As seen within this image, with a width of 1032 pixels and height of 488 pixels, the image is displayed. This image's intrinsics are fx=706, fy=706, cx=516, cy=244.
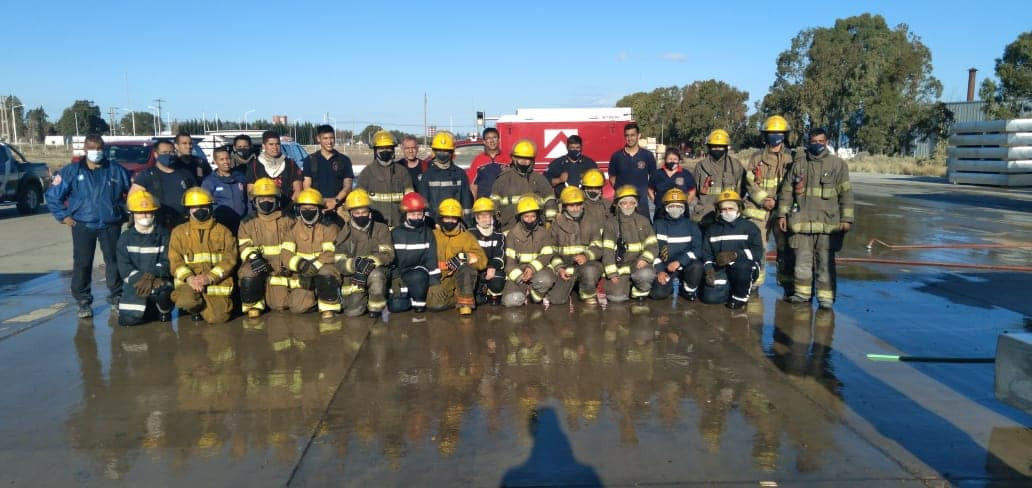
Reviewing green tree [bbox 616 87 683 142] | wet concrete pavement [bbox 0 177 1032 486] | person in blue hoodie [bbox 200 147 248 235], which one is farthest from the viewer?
green tree [bbox 616 87 683 142]

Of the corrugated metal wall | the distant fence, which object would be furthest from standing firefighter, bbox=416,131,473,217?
the corrugated metal wall

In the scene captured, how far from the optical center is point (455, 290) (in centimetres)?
677

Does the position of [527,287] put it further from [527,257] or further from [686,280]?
[686,280]

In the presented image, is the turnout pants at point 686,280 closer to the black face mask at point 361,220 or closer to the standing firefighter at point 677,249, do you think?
the standing firefighter at point 677,249

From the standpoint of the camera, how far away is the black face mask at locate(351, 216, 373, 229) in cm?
660

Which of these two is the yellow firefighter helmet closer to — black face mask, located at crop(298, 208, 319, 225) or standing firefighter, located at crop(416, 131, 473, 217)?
black face mask, located at crop(298, 208, 319, 225)

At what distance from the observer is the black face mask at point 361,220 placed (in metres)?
6.60

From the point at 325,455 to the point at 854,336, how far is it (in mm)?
4407

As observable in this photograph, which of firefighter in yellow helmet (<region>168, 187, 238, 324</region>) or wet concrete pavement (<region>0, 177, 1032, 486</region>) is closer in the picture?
wet concrete pavement (<region>0, 177, 1032, 486</region>)

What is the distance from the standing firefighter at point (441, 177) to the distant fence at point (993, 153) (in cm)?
2403

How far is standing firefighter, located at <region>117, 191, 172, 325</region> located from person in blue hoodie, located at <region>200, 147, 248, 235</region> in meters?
0.72

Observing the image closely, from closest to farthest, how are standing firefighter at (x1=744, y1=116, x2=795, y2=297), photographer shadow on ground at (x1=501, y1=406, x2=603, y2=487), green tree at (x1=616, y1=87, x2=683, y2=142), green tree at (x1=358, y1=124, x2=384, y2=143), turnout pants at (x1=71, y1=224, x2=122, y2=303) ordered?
1. photographer shadow on ground at (x1=501, y1=406, x2=603, y2=487)
2. turnout pants at (x1=71, y1=224, x2=122, y2=303)
3. standing firefighter at (x1=744, y1=116, x2=795, y2=297)
4. green tree at (x1=616, y1=87, x2=683, y2=142)
5. green tree at (x1=358, y1=124, x2=384, y2=143)

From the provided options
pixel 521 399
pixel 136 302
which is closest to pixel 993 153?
pixel 521 399

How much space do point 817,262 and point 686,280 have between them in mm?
1248
